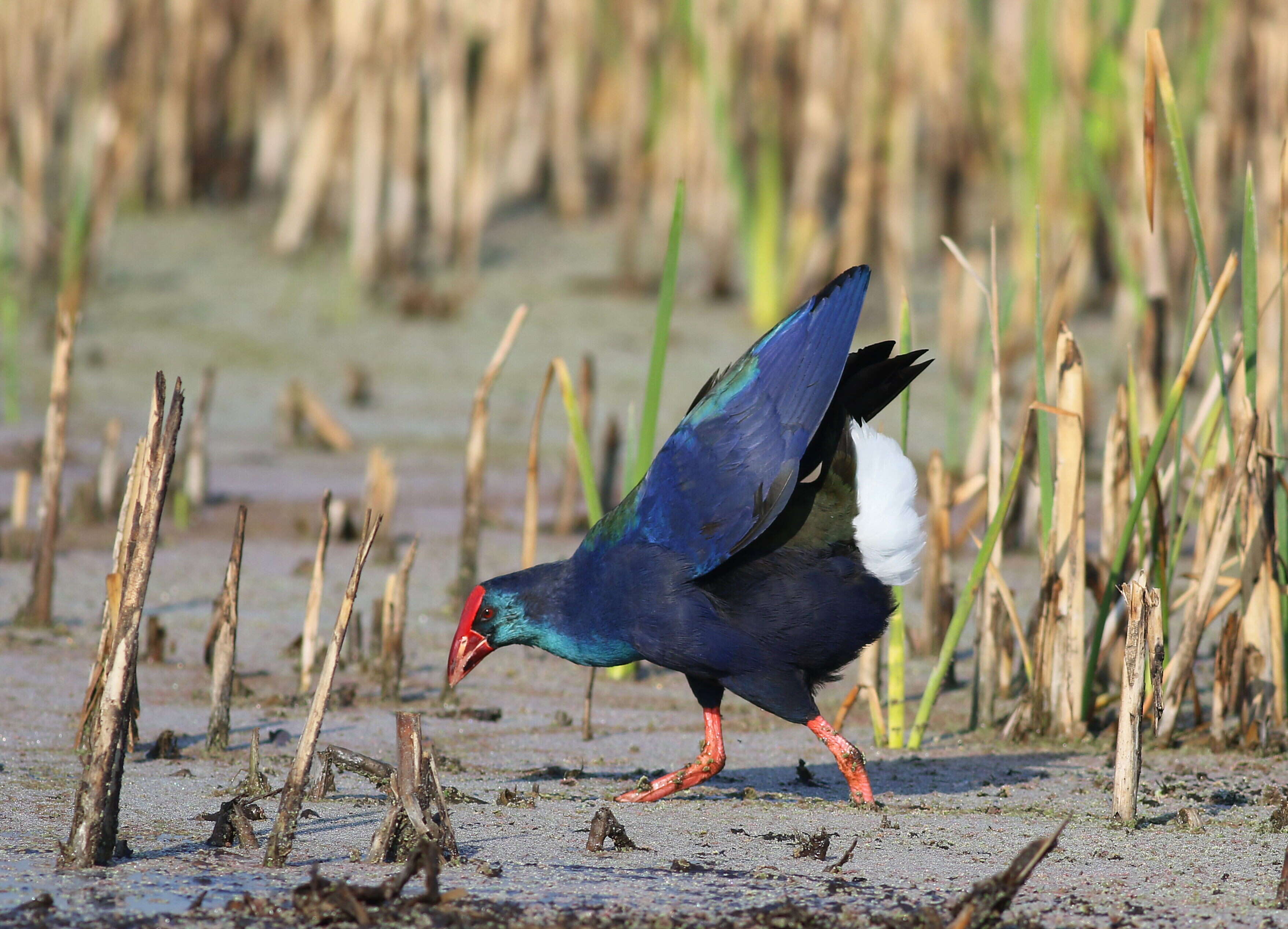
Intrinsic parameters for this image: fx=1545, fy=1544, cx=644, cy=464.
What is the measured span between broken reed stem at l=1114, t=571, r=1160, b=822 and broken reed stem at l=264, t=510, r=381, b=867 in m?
1.36

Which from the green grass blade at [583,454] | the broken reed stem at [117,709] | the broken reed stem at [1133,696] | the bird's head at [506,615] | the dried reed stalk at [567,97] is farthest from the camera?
the dried reed stalk at [567,97]

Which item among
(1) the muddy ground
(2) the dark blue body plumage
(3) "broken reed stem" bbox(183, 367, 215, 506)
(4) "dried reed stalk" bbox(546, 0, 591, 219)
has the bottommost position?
(1) the muddy ground

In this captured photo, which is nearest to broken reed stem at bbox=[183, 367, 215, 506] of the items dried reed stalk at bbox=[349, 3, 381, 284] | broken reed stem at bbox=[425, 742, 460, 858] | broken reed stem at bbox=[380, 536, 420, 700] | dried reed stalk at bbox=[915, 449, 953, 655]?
broken reed stem at bbox=[380, 536, 420, 700]

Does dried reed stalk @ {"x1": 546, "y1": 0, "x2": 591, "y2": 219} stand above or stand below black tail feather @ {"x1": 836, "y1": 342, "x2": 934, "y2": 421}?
above

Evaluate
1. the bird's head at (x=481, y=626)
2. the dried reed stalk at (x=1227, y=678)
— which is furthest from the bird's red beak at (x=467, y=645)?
the dried reed stalk at (x=1227, y=678)

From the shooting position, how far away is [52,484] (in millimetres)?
3811

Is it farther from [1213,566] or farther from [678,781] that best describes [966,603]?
[678,781]

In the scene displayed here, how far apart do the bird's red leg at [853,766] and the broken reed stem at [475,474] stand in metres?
1.11

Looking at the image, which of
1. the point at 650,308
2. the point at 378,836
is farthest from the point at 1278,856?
the point at 650,308

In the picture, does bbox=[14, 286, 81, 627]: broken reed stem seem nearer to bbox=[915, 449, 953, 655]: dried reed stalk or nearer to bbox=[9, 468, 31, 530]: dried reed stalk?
bbox=[9, 468, 31, 530]: dried reed stalk

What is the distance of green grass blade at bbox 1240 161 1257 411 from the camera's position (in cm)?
319

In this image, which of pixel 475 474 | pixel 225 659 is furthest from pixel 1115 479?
pixel 225 659

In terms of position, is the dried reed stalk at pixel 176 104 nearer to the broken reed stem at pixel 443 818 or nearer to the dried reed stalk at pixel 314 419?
the dried reed stalk at pixel 314 419

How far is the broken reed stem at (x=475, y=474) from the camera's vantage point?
12.9 feet
